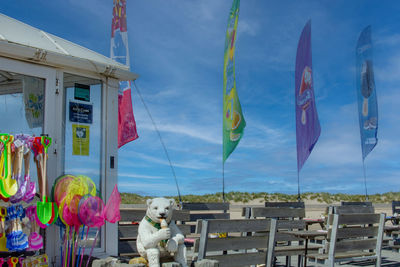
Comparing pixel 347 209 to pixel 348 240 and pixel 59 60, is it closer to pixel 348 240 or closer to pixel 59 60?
pixel 348 240

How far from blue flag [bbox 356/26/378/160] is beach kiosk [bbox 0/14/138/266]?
8.64 meters

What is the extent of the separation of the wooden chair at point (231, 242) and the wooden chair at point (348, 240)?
0.97 metres

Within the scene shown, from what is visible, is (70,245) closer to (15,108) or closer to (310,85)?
(15,108)

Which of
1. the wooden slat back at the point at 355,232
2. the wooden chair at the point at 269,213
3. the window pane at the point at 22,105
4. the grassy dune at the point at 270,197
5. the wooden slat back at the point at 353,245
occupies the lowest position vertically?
the grassy dune at the point at 270,197

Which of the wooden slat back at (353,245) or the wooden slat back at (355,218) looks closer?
the wooden slat back at (355,218)

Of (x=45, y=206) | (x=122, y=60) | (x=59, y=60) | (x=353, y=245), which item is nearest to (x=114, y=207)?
(x=45, y=206)

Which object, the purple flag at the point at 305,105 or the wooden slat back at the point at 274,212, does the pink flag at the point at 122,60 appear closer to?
the purple flag at the point at 305,105

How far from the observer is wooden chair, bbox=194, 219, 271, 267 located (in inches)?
181

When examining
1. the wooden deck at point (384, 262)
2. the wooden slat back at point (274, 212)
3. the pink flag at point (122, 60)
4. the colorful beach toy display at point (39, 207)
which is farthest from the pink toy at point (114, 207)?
the pink flag at point (122, 60)

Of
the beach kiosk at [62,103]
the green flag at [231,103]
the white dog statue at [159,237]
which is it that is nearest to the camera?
the white dog statue at [159,237]

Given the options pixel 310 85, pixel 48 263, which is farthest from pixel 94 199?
pixel 310 85

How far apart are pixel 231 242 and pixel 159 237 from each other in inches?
40.9

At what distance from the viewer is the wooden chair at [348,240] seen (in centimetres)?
565

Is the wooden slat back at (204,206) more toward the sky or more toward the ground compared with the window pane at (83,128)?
more toward the ground
